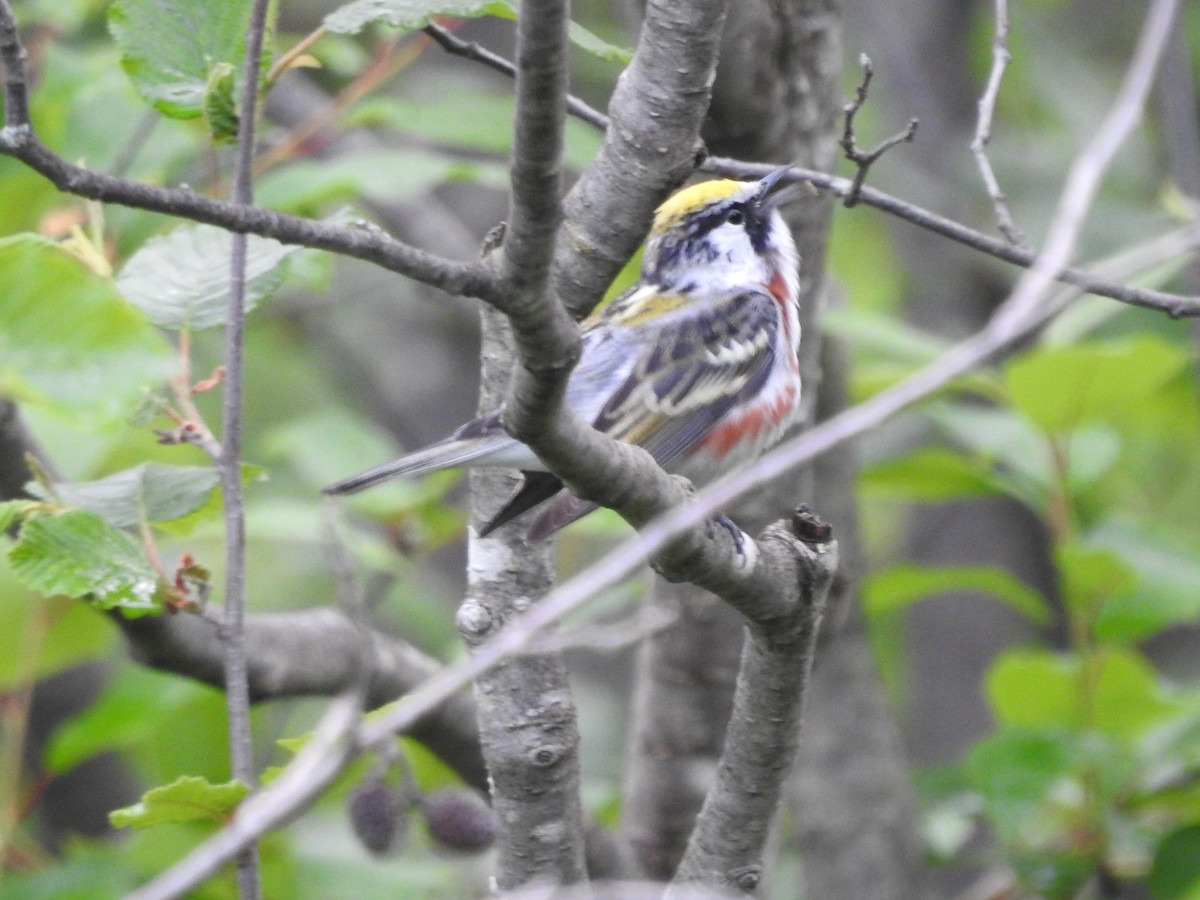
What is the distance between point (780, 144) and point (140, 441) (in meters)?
1.94

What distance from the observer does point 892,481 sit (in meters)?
4.02

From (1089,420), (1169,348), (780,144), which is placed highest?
(780,144)

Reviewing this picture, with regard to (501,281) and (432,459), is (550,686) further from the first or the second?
(501,281)

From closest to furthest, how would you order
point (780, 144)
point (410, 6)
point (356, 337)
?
point (410, 6) < point (780, 144) < point (356, 337)

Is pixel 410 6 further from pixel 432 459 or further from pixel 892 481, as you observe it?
pixel 892 481

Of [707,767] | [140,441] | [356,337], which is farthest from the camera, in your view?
[356,337]

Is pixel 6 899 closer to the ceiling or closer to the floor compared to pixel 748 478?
closer to the floor

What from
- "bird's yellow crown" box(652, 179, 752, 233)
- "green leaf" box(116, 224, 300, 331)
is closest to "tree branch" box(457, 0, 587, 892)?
"green leaf" box(116, 224, 300, 331)

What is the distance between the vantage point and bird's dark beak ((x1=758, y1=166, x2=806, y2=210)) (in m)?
3.51

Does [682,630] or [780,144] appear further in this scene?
[682,630]

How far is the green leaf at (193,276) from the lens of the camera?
2.40 meters

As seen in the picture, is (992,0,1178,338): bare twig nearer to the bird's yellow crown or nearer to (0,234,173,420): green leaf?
(0,234,173,420): green leaf

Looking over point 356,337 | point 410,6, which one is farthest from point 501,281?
point 356,337

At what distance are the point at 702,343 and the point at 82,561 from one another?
1.71 meters
